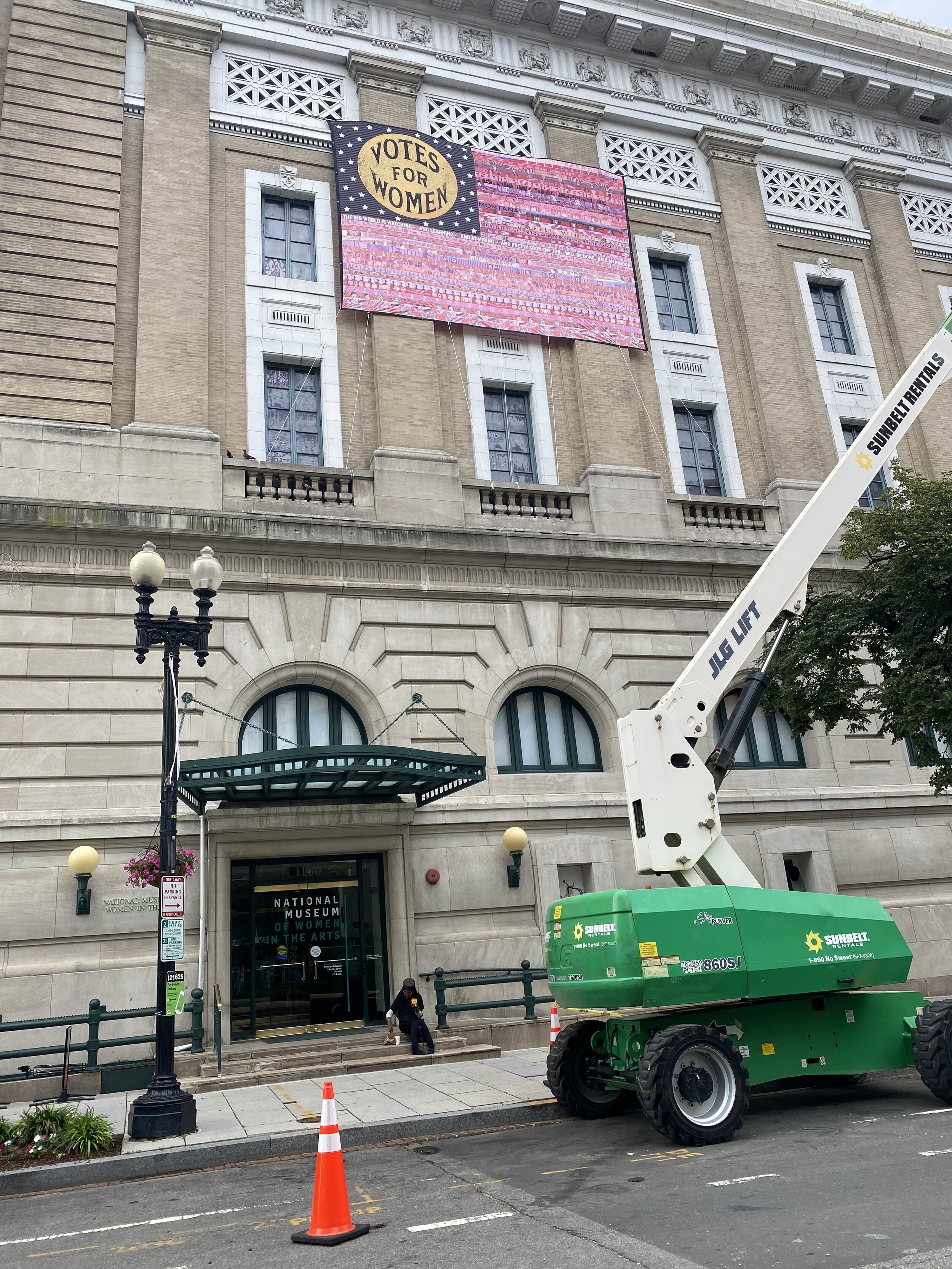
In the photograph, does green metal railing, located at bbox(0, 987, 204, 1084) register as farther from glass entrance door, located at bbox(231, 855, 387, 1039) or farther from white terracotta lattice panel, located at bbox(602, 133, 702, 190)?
white terracotta lattice panel, located at bbox(602, 133, 702, 190)

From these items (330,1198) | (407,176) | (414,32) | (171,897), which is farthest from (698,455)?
(330,1198)

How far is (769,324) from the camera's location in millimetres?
25016

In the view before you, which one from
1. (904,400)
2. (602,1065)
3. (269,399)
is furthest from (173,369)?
(602,1065)

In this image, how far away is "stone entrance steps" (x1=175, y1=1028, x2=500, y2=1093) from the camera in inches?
566

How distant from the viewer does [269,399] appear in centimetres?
2062

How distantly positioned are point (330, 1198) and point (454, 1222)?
964mm

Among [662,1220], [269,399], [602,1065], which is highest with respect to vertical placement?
[269,399]

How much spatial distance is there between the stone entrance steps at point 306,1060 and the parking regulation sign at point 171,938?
343 centimetres

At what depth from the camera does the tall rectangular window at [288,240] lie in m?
21.5

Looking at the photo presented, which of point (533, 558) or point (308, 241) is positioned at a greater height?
point (308, 241)

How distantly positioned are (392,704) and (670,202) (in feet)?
50.7

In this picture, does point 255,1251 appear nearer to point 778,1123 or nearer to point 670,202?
point 778,1123

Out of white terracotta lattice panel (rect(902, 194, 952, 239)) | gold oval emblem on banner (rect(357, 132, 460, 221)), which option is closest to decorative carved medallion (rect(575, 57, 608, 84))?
gold oval emblem on banner (rect(357, 132, 460, 221))

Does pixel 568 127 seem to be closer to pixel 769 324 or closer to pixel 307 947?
pixel 769 324
